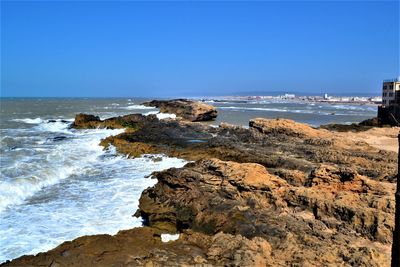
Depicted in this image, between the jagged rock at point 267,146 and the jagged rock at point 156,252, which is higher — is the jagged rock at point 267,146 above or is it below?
above

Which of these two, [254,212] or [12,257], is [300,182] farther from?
[12,257]

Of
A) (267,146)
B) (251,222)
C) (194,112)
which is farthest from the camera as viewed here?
(194,112)

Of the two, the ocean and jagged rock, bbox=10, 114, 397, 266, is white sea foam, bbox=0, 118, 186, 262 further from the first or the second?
jagged rock, bbox=10, 114, 397, 266

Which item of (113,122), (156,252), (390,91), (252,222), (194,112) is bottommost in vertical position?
(156,252)

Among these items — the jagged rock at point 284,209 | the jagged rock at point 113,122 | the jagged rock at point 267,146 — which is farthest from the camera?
the jagged rock at point 113,122

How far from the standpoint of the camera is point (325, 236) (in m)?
7.79

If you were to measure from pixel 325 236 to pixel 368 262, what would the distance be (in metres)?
1.20

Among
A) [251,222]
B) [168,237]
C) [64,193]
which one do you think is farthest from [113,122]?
[251,222]

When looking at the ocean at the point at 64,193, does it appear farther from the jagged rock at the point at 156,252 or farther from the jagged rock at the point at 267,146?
the jagged rock at the point at 267,146

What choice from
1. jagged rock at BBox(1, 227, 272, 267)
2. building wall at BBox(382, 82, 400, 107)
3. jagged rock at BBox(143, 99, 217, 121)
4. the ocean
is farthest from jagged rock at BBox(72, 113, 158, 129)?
building wall at BBox(382, 82, 400, 107)

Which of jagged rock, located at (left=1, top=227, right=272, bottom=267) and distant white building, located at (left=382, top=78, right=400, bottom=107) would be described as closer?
jagged rock, located at (left=1, top=227, right=272, bottom=267)

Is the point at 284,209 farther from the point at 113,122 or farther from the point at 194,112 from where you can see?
the point at 194,112

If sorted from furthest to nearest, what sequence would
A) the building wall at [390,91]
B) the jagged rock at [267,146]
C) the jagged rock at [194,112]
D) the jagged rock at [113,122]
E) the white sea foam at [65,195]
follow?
1. the jagged rock at [194,112]
2. the building wall at [390,91]
3. the jagged rock at [113,122]
4. the jagged rock at [267,146]
5. the white sea foam at [65,195]

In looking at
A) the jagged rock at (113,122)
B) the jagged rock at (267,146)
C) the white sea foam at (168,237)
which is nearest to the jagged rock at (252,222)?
the white sea foam at (168,237)
